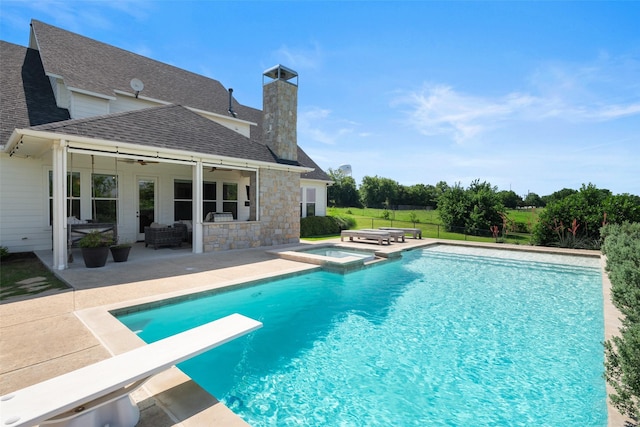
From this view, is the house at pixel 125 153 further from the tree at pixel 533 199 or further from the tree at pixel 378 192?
the tree at pixel 533 199

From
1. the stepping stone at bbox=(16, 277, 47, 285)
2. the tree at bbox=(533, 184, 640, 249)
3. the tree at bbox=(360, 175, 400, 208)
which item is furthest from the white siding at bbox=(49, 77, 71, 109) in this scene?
the tree at bbox=(360, 175, 400, 208)

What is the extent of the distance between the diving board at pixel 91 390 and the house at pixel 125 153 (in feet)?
21.3

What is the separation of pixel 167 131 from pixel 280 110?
5108 millimetres

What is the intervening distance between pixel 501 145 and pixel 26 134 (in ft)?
74.3

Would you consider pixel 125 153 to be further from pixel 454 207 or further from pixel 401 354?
pixel 454 207

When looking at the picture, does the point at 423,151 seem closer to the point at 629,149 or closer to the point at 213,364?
the point at 629,149

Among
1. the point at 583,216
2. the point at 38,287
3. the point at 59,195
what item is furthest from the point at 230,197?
the point at 583,216

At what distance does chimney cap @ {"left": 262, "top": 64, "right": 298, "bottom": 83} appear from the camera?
13133 mm

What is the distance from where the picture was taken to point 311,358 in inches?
165

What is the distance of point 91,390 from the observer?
77.4 inches

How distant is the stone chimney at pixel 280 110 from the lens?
13.1 metres

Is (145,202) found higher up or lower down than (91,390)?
higher up

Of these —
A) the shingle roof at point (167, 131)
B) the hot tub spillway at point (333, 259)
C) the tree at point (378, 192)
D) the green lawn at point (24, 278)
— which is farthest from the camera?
the tree at point (378, 192)

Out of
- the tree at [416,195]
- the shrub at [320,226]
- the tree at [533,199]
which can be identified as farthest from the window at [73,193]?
the tree at [533,199]
